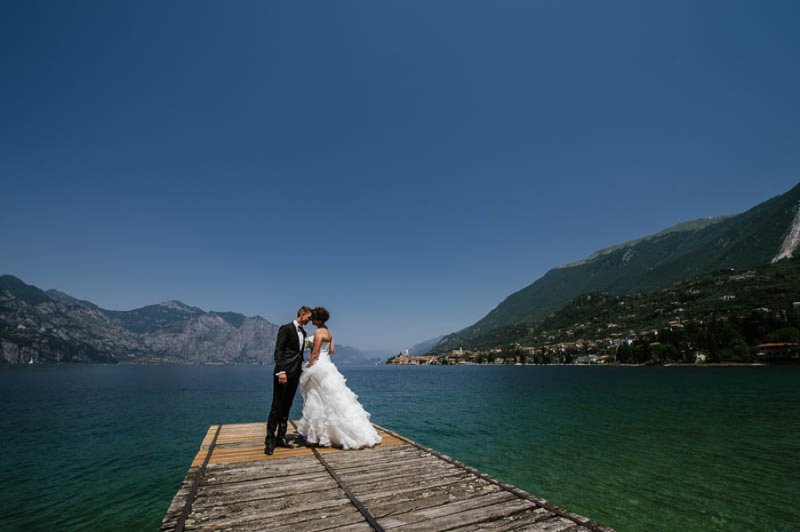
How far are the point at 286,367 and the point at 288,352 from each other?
460 mm

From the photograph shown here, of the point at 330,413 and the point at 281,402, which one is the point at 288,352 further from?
the point at 330,413

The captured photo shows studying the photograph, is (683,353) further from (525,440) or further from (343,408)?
(343,408)

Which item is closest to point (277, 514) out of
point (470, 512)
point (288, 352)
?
point (470, 512)

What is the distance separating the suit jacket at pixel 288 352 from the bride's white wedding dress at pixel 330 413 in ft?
1.30

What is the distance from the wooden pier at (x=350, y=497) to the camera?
18.8 ft

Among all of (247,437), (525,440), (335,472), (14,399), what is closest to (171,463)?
(247,437)

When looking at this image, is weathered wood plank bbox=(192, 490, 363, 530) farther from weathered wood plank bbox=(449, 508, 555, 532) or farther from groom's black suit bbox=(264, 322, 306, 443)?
groom's black suit bbox=(264, 322, 306, 443)

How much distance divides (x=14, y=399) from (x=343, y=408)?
8052 centimetres

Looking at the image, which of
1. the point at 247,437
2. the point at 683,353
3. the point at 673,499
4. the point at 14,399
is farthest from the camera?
the point at 683,353

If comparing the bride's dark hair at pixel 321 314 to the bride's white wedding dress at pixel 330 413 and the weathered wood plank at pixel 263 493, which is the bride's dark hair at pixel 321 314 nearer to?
the bride's white wedding dress at pixel 330 413

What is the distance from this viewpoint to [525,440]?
26.4m

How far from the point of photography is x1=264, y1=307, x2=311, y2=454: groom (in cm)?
1098

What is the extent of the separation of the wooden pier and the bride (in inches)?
32.5

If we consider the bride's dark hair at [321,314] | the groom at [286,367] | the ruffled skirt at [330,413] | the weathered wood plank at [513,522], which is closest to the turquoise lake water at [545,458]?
the groom at [286,367]
